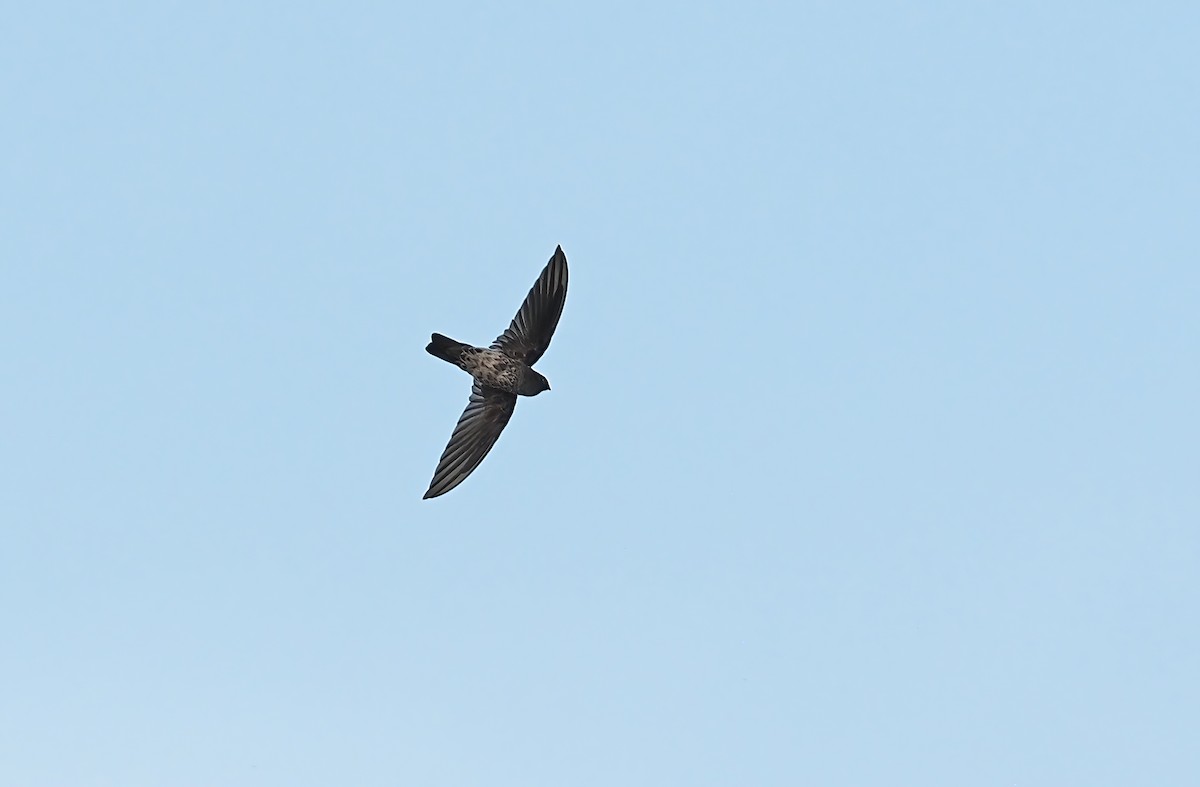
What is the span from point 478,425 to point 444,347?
179 cm

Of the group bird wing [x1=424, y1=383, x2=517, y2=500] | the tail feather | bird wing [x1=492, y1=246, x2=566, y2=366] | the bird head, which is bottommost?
bird wing [x1=424, y1=383, x2=517, y2=500]

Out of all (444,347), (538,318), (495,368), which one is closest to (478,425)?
(495,368)

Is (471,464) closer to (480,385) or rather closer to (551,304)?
(480,385)

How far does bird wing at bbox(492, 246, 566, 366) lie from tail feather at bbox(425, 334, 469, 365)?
86 cm

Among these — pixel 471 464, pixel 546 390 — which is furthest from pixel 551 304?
pixel 471 464

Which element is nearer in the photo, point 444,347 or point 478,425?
point 444,347

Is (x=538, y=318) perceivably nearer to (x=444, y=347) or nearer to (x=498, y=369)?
(x=498, y=369)

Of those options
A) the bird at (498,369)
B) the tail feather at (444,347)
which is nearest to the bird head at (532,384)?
the bird at (498,369)

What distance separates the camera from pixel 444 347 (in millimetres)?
19578

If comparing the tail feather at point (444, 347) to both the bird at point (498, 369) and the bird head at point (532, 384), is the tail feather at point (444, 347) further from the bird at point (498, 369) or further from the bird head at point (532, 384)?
the bird head at point (532, 384)

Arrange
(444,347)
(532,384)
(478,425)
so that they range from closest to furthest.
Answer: (444,347), (532,384), (478,425)

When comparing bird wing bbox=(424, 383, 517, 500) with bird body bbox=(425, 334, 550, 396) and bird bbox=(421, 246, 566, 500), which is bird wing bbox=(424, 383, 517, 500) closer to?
bird bbox=(421, 246, 566, 500)

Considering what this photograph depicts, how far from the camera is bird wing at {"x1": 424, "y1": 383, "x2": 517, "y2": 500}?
20109mm

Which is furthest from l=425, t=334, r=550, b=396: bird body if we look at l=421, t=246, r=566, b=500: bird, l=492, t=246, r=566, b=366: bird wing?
l=492, t=246, r=566, b=366: bird wing
